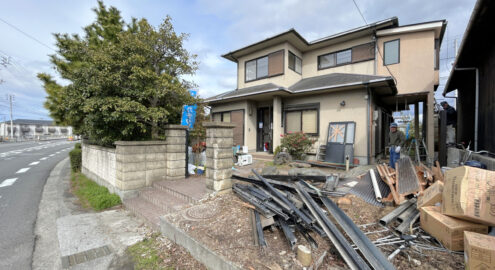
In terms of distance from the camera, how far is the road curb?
2895 millimetres

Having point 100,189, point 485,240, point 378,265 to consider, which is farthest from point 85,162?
point 485,240

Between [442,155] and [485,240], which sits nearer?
[485,240]

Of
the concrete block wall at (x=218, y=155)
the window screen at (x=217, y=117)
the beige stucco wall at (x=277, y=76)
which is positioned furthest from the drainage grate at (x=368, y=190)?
the window screen at (x=217, y=117)

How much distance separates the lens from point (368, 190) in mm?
4277

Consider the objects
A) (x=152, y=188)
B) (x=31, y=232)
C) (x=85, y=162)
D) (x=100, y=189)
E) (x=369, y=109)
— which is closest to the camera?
(x=31, y=232)

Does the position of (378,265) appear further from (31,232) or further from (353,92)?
(353,92)

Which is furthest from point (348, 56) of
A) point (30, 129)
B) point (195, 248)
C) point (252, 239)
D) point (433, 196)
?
point (30, 129)

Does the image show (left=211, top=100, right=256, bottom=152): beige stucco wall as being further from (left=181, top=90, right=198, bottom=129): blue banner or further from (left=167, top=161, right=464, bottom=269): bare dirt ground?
(left=167, top=161, right=464, bottom=269): bare dirt ground

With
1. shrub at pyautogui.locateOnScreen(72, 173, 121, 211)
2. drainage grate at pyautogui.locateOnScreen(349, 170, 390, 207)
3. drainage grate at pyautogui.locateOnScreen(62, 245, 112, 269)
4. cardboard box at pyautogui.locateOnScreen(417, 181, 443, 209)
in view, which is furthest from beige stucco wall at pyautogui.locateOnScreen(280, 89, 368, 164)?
drainage grate at pyautogui.locateOnScreen(62, 245, 112, 269)

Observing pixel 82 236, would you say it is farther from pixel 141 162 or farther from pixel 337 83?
pixel 337 83

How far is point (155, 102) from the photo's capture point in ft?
18.1

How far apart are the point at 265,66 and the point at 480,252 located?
10.4m

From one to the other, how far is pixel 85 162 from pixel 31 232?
16.2 ft

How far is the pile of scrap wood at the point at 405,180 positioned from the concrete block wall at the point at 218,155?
10.5 ft
